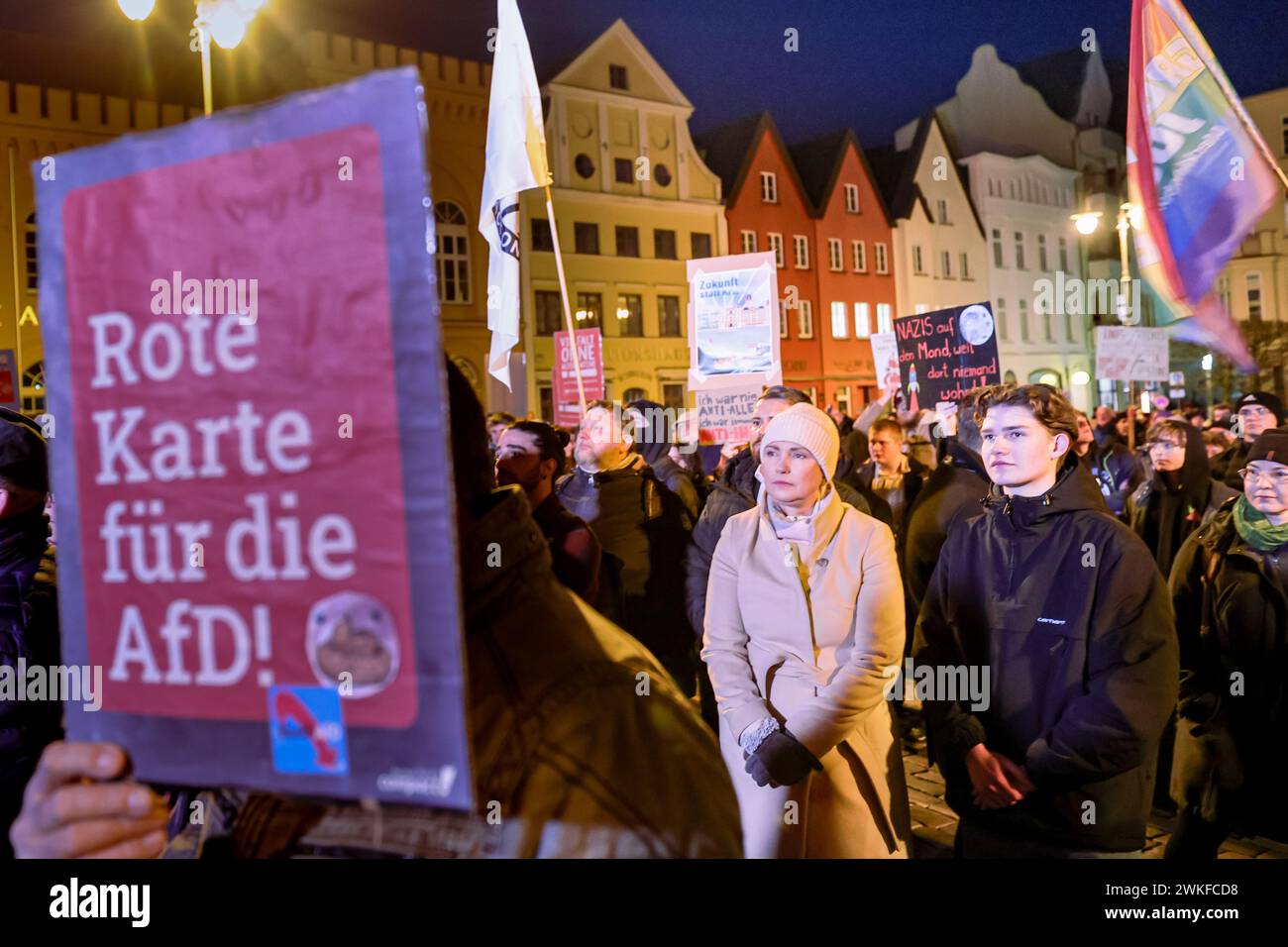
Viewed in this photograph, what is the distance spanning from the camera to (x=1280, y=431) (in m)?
4.55

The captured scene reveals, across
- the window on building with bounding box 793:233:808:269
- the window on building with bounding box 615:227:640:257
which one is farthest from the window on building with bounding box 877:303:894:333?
the window on building with bounding box 615:227:640:257

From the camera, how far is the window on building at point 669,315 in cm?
3681

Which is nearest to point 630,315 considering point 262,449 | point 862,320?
point 862,320

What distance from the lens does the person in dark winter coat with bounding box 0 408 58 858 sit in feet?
10.3

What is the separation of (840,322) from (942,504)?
3528 centimetres

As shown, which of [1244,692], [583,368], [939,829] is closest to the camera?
[1244,692]

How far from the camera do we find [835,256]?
40.6 m

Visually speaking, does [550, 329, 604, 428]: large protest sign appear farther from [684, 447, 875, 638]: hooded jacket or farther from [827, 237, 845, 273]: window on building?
[827, 237, 845, 273]: window on building

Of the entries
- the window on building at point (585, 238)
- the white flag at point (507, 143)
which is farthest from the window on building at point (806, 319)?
the white flag at point (507, 143)

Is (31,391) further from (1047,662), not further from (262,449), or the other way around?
(262,449)

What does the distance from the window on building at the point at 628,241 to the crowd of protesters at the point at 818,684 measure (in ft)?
101

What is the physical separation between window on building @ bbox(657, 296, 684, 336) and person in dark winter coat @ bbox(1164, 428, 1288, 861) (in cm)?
3263

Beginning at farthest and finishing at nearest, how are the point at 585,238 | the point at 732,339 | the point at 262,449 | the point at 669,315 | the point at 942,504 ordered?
the point at 669,315 < the point at 585,238 < the point at 732,339 < the point at 942,504 < the point at 262,449
